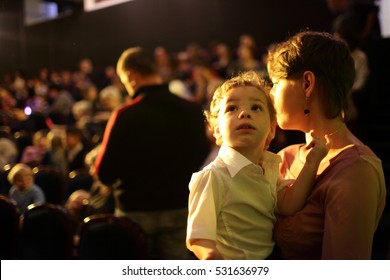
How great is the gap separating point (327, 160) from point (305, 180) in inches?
2.4

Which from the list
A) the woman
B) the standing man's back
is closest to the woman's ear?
the woman

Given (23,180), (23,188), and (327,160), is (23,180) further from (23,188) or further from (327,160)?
(327,160)

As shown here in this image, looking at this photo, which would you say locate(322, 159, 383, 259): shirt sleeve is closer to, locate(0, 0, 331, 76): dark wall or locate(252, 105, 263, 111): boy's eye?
locate(252, 105, 263, 111): boy's eye

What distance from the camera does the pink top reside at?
0.84 m

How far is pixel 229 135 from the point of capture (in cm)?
91

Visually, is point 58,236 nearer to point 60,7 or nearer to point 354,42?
point 60,7

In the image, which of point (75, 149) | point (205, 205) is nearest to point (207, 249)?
point (205, 205)

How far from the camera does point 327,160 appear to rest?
921 millimetres

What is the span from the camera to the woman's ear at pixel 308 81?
2.95ft

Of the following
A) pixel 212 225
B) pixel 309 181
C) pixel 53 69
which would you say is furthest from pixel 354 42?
pixel 53 69

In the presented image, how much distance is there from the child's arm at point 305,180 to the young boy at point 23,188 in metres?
1.46
